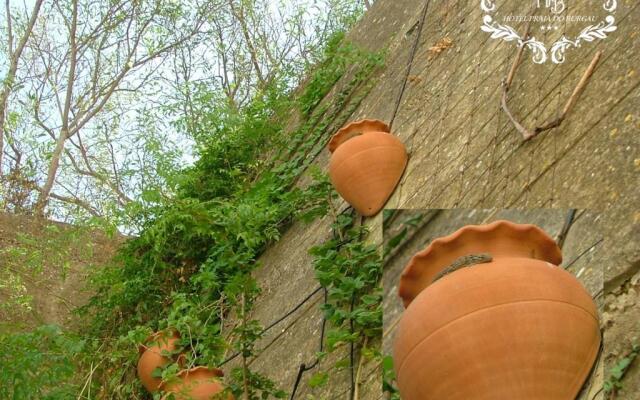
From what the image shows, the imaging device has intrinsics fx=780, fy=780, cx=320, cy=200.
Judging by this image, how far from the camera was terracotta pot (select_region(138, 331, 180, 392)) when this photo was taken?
12.3 ft

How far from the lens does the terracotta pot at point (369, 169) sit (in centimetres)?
368

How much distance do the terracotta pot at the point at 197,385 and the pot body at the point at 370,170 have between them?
1036 millimetres

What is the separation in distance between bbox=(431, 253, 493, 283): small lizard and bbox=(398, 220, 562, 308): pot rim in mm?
34

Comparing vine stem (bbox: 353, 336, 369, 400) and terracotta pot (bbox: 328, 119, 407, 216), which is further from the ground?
terracotta pot (bbox: 328, 119, 407, 216)

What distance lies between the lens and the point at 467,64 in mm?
4141

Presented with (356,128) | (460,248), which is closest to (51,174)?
(356,128)

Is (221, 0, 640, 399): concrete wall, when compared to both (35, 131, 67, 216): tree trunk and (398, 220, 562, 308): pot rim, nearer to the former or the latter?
(398, 220, 562, 308): pot rim

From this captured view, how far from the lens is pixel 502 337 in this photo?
1576mm

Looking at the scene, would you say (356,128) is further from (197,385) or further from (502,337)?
(502,337)

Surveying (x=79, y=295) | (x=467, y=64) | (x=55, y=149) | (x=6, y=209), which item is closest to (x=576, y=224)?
(x=467, y=64)

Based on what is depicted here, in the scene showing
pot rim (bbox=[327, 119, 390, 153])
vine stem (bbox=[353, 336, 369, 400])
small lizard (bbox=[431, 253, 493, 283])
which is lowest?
vine stem (bbox=[353, 336, 369, 400])

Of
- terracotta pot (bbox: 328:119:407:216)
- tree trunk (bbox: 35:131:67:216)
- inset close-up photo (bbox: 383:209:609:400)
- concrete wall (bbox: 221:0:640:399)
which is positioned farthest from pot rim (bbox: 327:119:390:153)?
tree trunk (bbox: 35:131:67:216)

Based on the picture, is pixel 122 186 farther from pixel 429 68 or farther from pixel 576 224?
pixel 576 224

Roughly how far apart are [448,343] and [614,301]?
23.4 inches
